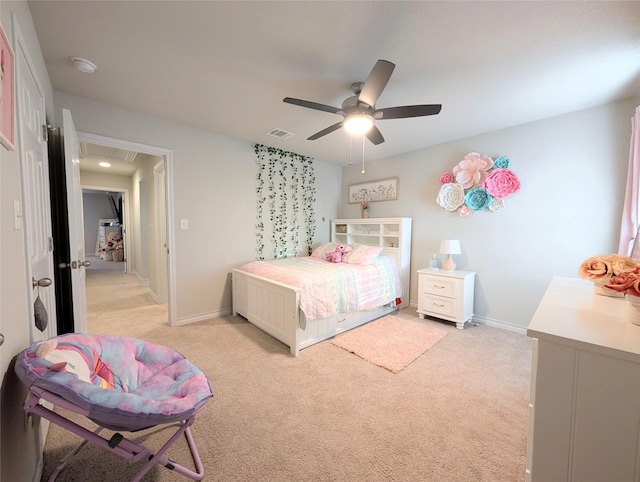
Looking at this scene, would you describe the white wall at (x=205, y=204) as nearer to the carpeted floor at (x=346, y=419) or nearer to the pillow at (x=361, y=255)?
the carpeted floor at (x=346, y=419)

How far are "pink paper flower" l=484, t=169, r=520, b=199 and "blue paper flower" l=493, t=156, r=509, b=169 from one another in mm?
53

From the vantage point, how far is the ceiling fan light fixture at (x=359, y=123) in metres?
2.08

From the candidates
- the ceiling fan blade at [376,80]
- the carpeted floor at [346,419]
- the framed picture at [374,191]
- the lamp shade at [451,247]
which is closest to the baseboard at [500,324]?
the carpeted floor at [346,419]

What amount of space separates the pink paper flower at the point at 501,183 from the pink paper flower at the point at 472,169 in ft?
0.37

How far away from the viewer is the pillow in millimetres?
3471

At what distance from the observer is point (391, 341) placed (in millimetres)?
2729

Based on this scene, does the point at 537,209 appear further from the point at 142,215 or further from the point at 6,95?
the point at 142,215

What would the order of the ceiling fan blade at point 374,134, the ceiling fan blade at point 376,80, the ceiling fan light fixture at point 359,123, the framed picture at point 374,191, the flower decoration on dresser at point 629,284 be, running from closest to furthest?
1. the flower decoration on dresser at point 629,284
2. the ceiling fan blade at point 376,80
3. the ceiling fan light fixture at point 359,123
4. the ceiling fan blade at point 374,134
5. the framed picture at point 374,191

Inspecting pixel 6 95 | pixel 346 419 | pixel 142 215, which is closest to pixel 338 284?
pixel 346 419

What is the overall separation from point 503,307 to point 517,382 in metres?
1.30

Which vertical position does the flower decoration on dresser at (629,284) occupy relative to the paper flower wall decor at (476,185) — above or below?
below

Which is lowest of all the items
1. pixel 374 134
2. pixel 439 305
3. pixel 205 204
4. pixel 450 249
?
pixel 439 305

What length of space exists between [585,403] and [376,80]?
6.07 ft

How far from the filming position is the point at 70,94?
2393mm
